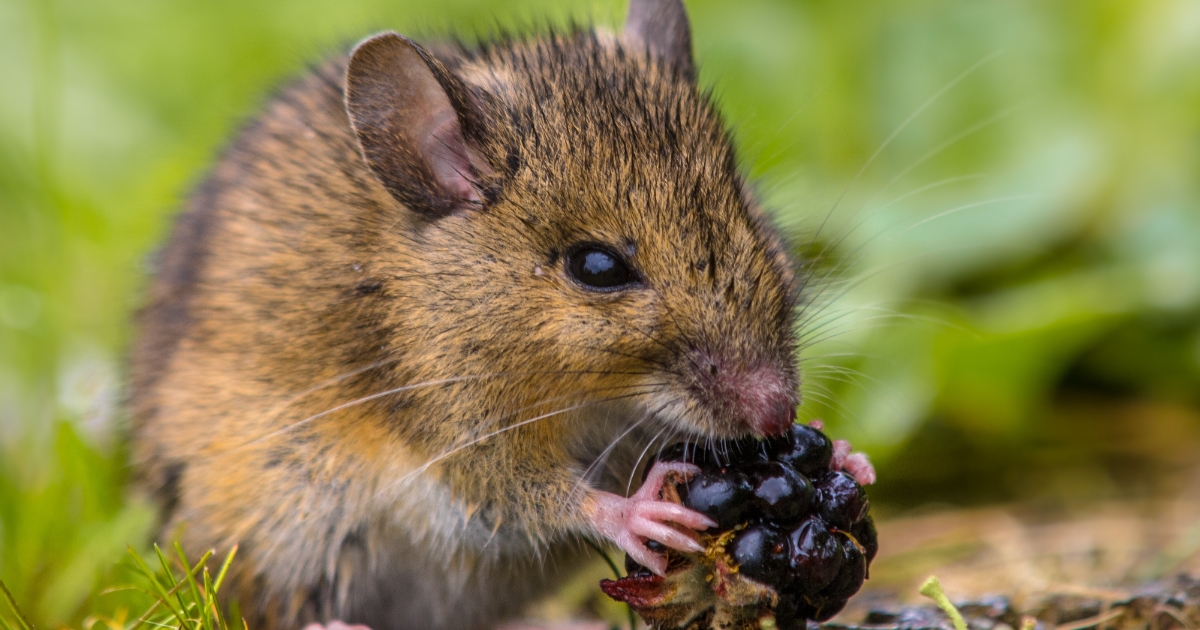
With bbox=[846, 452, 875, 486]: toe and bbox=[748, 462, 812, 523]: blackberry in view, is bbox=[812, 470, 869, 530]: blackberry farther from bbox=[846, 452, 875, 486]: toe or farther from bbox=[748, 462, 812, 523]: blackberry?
bbox=[846, 452, 875, 486]: toe

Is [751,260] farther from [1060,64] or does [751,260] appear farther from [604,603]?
[1060,64]

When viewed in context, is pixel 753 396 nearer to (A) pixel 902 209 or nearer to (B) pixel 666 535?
(B) pixel 666 535

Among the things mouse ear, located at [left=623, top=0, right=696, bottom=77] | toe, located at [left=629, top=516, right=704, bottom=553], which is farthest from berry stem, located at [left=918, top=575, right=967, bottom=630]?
mouse ear, located at [left=623, top=0, right=696, bottom=77]

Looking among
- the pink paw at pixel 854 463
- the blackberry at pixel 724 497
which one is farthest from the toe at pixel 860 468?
the blackberry at pixel 724 497

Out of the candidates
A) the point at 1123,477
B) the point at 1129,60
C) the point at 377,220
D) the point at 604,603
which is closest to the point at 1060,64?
the point at 1129,60

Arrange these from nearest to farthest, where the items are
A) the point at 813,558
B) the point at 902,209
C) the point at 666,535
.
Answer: the point at 813,558 → the point at 666,535 → the point at 902,209

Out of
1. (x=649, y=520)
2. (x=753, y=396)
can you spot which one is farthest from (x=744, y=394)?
(x=649, y=520)

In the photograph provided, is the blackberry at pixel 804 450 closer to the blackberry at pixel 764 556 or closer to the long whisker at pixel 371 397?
the blackberry at pixel 764 556
